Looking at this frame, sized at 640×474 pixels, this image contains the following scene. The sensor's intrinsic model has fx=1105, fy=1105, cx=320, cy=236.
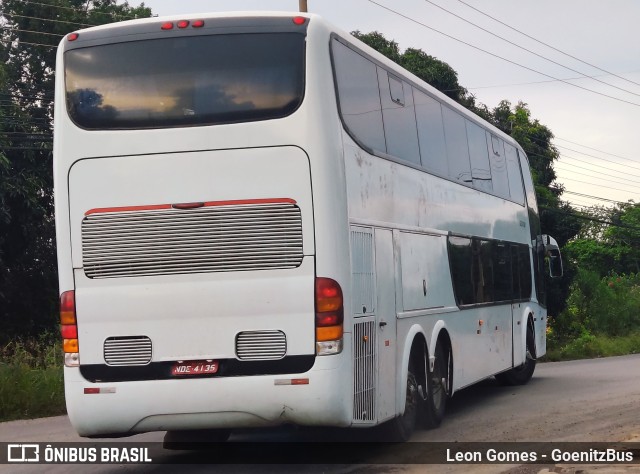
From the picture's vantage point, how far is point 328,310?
9047mm

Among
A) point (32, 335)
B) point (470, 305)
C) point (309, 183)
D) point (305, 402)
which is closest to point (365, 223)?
point (309, 183)

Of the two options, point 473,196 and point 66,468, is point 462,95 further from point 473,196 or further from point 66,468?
point 66,468

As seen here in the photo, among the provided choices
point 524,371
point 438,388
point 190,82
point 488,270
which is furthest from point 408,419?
point 524,371

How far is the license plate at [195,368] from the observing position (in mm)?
9055

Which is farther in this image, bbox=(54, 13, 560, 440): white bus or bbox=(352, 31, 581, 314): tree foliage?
bbox=(352, 31, 581, 314): tree foliage

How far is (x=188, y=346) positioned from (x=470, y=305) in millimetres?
6257

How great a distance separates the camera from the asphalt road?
10289 millimetres

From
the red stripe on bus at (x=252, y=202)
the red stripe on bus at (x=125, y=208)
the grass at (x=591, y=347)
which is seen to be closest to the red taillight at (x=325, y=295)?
the red stripe on bus at (x=252, y=202)

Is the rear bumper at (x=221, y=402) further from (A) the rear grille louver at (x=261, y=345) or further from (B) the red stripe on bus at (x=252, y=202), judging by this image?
(B) the red stripe on bus at (x=252, y=202)

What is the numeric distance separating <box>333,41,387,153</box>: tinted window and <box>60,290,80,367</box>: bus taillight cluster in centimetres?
285

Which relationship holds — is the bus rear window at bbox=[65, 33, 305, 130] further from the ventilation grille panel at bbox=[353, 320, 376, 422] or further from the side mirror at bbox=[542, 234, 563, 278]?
the side mirror at bbox=[542, 234, 563, 278]

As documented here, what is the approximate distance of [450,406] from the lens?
15555 millimetres

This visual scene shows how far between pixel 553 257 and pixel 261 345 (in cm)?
1238

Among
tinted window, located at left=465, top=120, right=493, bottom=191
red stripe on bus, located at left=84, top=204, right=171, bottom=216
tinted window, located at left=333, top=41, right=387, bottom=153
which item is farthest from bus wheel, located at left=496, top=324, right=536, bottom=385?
red stripe on bus, located at left=84, top=204, right=171, bottom=216
